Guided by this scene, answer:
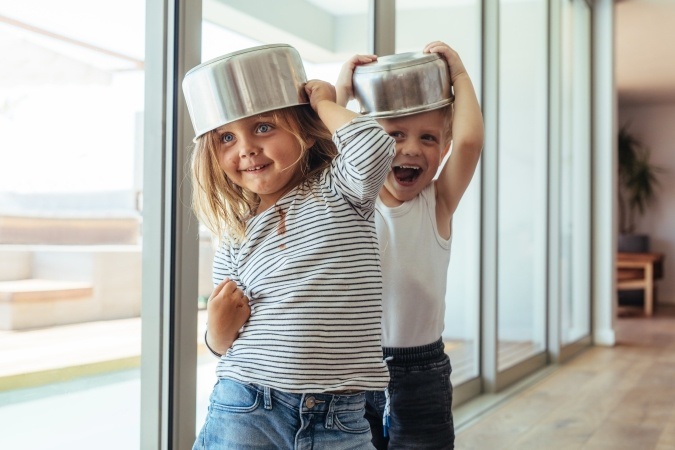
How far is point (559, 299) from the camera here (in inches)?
168

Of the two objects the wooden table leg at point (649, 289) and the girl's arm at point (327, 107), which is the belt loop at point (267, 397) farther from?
the wooden table leg at point (649, 289)

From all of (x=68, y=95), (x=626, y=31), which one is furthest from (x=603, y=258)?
(x=68, y=95)

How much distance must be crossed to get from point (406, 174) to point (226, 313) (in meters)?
0.41

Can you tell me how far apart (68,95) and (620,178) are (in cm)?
816

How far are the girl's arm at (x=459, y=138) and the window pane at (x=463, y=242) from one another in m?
1.55

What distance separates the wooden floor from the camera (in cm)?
262

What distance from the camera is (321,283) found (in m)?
0.94

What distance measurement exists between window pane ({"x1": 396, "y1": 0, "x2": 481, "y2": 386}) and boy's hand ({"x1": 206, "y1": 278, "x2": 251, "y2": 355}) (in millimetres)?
1910

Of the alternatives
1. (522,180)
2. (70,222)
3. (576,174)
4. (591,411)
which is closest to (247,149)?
(70,222)

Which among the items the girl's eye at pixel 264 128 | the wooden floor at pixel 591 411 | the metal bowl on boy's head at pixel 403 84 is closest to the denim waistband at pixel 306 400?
the girl's eye at pixel 264 128

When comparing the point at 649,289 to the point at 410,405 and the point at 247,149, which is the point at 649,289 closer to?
the point at 410,405

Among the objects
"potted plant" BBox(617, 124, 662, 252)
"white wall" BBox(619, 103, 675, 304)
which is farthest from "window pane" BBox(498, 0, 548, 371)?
"white wall" BBox(619, 103, 675, 304)

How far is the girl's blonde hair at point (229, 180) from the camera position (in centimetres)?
100

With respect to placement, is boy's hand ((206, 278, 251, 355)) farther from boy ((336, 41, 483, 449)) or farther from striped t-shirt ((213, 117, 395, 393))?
boy ((336, 41, 483, 449))
